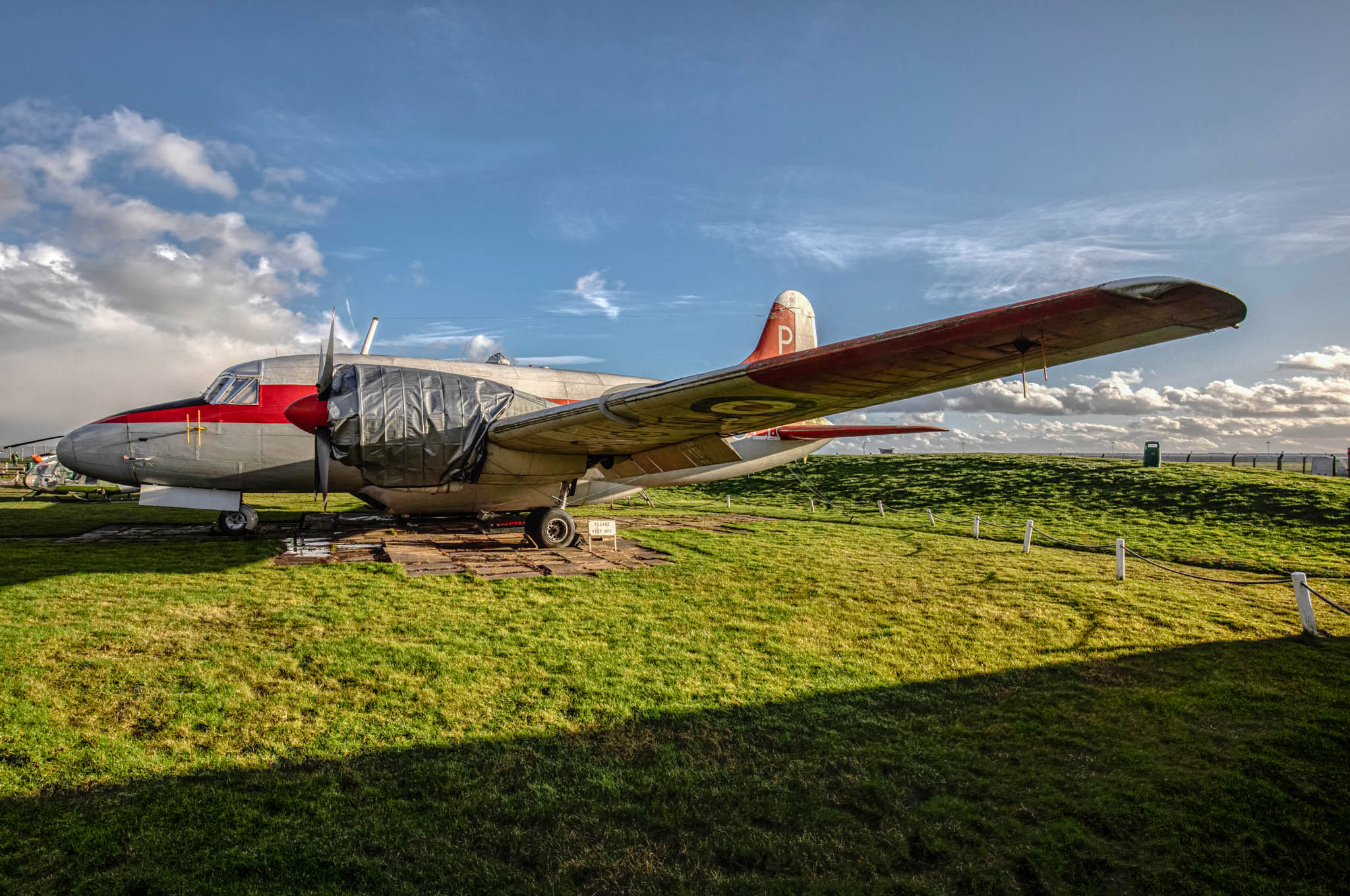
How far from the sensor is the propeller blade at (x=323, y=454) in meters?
9.97

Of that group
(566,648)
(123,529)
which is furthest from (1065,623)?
(123,529)

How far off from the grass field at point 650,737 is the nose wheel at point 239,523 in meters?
3.76

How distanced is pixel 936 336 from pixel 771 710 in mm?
3428

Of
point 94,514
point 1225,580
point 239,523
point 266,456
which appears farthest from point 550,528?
point 94,514

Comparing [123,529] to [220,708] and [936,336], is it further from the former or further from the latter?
[936,336]

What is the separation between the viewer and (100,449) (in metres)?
11.3

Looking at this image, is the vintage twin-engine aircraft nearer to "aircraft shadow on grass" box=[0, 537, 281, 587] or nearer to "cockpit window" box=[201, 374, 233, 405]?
"cockpit window" box=[201, 374, 233, 405]

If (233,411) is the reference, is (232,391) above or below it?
above

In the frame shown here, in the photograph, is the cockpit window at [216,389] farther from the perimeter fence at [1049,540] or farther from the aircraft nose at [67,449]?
the perimeter fence at [1049,540]

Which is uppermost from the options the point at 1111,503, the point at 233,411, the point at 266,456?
the point at 233,411

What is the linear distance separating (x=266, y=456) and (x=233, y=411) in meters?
0.96

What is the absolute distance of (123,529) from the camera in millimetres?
13844

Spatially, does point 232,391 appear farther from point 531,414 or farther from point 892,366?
point 892,366

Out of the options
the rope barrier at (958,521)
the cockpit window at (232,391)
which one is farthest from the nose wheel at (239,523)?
the rope barrier at (958,521)
